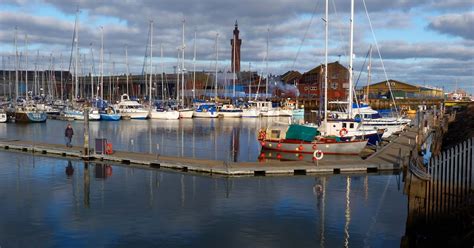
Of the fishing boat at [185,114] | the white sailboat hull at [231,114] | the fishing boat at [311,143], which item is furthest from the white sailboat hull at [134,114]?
the fishing boat at [311,143]

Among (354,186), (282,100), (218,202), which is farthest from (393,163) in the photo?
(282,100)

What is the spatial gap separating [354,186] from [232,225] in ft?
33.6

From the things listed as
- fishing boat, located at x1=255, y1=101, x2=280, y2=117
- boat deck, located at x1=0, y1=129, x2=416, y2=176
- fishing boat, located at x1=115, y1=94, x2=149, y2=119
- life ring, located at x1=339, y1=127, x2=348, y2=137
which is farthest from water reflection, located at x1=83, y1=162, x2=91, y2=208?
fishing boat, located at x1=255, y1=101, x2=280, y2=117

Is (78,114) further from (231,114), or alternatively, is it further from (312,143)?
(312,143)

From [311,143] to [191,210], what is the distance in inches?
740

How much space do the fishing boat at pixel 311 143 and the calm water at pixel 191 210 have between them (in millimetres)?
8611

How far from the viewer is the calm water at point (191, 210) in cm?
1788

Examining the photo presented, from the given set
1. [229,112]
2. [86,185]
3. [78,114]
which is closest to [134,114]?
[78,114]

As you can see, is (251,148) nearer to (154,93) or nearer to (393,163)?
(393,163)

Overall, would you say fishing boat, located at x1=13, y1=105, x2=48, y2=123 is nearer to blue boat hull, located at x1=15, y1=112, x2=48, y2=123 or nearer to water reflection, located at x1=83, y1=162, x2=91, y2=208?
blue boat hull, located at x1=15, y1=112, x2=48, y2=123

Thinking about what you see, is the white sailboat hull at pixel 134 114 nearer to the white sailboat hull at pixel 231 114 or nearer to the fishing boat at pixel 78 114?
the fishing boat at pixel 78 114

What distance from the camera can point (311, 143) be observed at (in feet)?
127

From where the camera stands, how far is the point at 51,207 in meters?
22.0

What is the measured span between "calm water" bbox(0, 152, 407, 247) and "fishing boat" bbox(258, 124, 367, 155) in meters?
8.61
